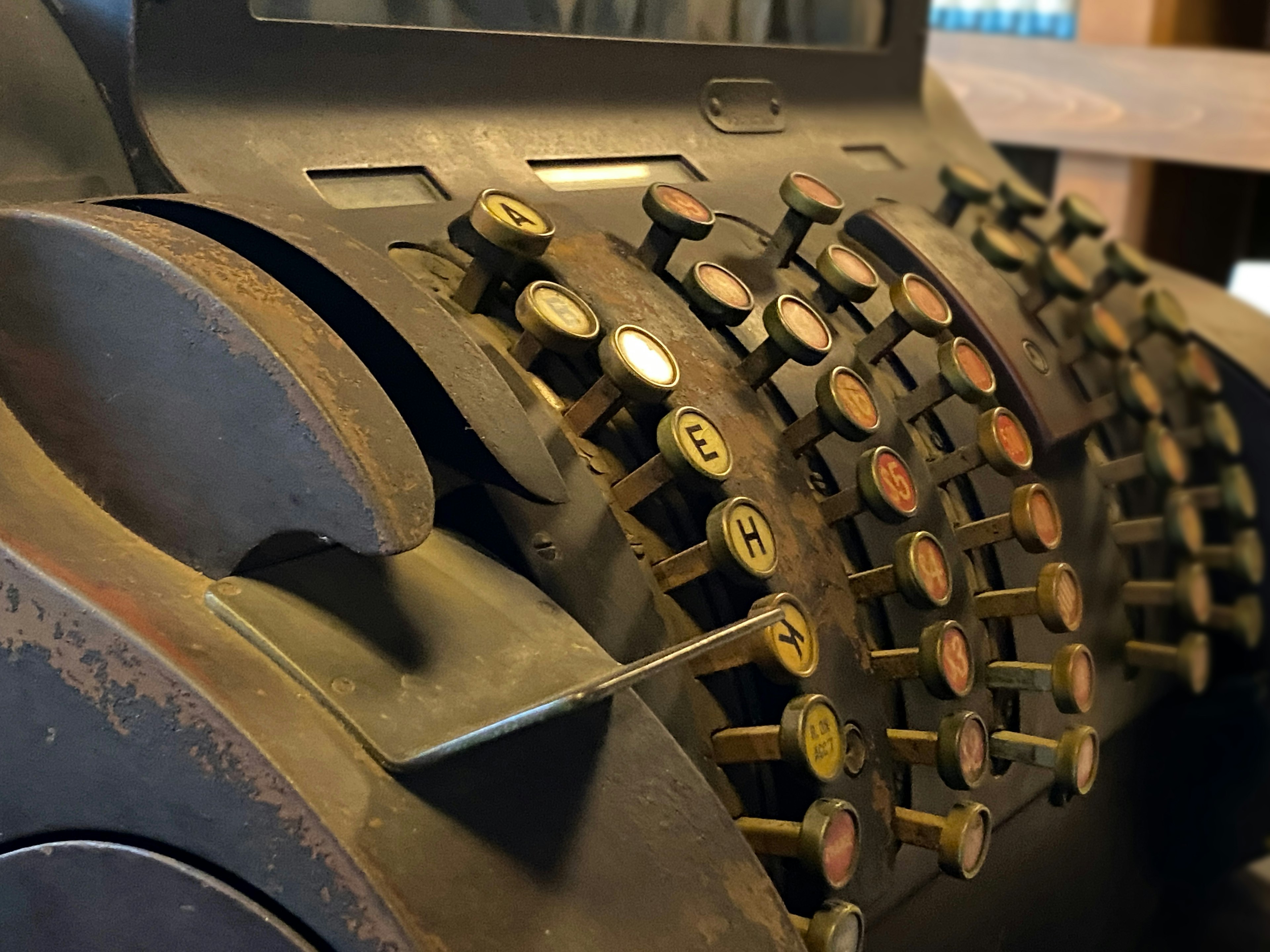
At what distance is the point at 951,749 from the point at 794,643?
0.16 metres

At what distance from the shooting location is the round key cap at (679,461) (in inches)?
34.1

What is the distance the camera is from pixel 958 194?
4.88 ft

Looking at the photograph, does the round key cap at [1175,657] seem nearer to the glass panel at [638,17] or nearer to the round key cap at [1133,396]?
the round key cap at [1133,396]

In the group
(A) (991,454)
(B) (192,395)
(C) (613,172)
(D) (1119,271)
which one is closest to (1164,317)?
(D) (1119,271)

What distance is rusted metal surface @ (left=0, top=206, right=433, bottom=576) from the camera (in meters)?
0.66

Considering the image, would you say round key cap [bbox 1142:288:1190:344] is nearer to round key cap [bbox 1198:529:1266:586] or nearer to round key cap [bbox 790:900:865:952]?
round key cap [bbox 1198:529:1266:586]

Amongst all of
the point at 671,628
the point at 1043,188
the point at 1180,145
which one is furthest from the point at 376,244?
the point at 1043,188

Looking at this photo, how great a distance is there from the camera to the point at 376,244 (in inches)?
36.8

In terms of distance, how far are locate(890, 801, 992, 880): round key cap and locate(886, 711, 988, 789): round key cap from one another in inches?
0.8

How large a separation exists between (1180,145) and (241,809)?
211cm

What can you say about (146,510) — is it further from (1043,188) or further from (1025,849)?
(1043,188)

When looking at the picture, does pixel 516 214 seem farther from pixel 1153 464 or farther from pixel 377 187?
pixel 1153 464

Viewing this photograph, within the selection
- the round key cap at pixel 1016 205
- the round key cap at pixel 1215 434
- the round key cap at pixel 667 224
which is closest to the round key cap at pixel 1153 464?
the round key cap at pixel 1215 434

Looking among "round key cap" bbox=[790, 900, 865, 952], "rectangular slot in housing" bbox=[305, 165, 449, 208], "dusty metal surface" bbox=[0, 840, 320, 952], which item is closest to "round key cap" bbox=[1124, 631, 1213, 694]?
"round key cap" bbox=[790, 900, 865, 952]
